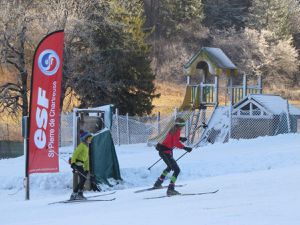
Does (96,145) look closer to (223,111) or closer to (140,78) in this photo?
(223,111)

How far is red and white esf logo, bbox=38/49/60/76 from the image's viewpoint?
15.0 meters

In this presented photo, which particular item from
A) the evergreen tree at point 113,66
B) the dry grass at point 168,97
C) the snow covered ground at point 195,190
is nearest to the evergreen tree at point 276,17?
the dry grass at point 168,97

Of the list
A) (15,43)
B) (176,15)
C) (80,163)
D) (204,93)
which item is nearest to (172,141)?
(80,163)

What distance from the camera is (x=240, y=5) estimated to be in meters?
77.0

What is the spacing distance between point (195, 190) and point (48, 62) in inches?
195

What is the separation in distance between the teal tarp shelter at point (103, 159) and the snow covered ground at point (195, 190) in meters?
0.49

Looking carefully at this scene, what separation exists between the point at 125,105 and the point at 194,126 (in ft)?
36.6

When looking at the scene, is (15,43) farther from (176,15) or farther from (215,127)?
(176,15)

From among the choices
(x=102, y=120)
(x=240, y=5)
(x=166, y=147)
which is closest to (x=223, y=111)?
(x=102, y=120)

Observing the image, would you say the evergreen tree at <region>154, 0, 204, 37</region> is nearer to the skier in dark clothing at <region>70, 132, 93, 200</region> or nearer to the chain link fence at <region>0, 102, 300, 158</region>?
the chain link fence at <region>0, 102, 300, 158</region>

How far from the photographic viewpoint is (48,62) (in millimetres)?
15055

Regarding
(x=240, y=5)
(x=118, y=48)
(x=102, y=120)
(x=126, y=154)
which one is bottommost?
(x=126, y=154)

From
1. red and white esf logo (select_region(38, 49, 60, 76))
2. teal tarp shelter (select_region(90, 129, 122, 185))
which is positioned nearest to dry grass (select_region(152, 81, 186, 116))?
teal tarp shelter (select_region(90, 129, 122, 185))

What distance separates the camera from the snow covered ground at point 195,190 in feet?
32.1
